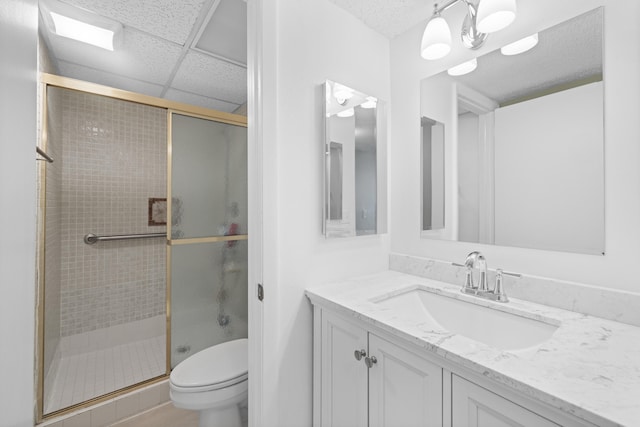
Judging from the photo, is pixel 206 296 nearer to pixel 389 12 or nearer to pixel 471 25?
pixel 389 12

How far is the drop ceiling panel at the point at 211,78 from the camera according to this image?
73.0 inches

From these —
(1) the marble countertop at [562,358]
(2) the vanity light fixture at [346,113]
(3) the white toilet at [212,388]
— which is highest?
(2) the vanity light fixture at [346,113]

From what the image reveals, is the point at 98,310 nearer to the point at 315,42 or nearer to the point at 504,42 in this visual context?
the point at 315,42

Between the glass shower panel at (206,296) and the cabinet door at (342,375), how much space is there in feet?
4.01

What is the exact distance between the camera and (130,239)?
2459 mm

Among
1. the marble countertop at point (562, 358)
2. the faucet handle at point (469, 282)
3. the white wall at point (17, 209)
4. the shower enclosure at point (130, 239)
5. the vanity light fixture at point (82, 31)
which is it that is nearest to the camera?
the white wall at point (17, 209)

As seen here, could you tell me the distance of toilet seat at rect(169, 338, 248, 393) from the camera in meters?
1.27

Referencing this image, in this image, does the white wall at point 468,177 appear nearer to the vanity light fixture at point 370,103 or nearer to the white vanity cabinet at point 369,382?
the vanity light fixture at point 370,103

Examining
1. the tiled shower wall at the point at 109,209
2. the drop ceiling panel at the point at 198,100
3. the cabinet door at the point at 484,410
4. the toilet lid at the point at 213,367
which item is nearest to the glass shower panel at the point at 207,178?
the drop ceiling panel at the point at 198,100

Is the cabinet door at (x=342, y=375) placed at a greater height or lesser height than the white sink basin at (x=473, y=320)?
lesser

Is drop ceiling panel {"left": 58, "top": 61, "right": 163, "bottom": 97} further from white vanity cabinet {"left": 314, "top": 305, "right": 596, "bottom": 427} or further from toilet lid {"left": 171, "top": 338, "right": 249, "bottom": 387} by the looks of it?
white vanity cabinet {"left": 314, "top": 305, "right": 596, "bottom": 427}

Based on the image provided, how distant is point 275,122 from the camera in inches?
43.4

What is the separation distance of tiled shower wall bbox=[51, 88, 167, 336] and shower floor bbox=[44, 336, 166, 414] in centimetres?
23

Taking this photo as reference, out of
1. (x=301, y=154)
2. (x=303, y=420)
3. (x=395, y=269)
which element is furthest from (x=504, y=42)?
(x=303, y=420)
